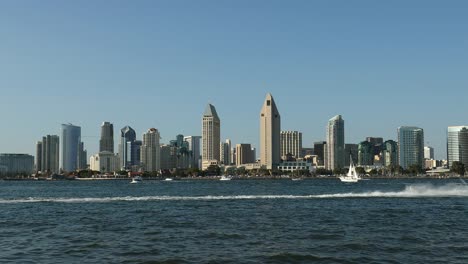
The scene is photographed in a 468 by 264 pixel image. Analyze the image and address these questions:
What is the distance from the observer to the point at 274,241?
42062mm

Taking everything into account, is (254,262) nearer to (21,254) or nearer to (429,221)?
(21,254)

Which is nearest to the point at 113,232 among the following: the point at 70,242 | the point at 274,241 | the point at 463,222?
the point at 70,242

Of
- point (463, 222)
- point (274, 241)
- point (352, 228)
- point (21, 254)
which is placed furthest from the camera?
point (463, 222)

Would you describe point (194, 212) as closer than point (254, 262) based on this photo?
No

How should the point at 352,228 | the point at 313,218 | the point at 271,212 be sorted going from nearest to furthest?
the point at 352,228, the point at 313,218, the point at 271,212

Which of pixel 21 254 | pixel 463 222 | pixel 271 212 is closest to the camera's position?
pixel 21 254

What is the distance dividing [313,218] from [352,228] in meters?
9.99

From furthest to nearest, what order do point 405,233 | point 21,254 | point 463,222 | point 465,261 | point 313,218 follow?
point 313,218
point 463,222
point 405,233
point 21,254
point 465,261

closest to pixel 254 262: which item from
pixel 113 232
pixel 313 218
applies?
pixel 113 232

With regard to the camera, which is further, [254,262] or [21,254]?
[21,254]

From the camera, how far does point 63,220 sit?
202 ft

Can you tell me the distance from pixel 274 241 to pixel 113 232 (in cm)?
1526

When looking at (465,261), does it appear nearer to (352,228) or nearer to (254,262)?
(254,262)

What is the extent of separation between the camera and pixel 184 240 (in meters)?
43.6
